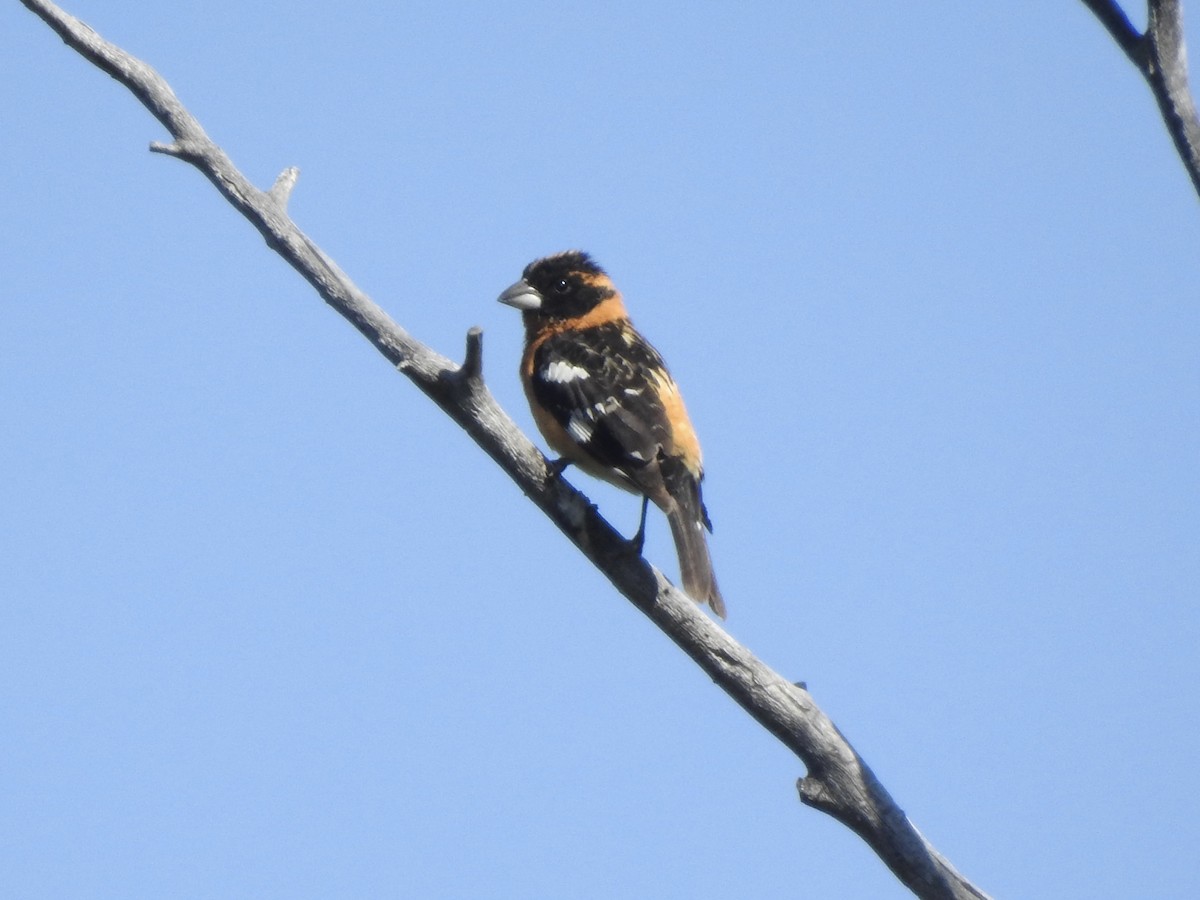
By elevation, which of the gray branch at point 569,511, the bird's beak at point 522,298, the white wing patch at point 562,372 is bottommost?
the gray branch at point 569,511

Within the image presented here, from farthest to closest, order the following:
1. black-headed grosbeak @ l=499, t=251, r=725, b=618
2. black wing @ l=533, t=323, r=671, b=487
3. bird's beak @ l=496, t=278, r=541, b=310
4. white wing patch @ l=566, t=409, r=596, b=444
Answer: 1. bird's beak @ l=496, t=278, r=541, b=310
2. white wing patch @ l=566, t=409, r=596, b=444
3. black wing @ l=533, t=323, r=671, b=487
4. black-headed grosbeak @ l=499, t=251, r=725, b=618

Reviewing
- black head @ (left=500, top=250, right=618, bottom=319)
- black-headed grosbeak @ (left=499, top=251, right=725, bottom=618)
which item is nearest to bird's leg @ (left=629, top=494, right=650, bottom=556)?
black-headed grosbeak @ (left=499, top=251, right=725, bottom=618)

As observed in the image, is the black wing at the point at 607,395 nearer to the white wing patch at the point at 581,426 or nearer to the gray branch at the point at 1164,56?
the white wing patch at the point at 581,426

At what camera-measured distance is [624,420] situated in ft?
22.0

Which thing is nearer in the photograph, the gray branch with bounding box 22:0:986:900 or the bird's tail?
the gray branch with bounding box 22:0:986:900

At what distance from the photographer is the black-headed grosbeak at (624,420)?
6492mm

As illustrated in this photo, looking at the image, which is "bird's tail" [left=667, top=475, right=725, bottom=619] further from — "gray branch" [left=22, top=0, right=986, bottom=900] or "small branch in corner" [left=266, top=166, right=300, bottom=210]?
"small branch in corner" [left=266, top=166, right=300, bottom=210]

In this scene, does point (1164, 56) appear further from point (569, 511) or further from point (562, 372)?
point (562, 372)

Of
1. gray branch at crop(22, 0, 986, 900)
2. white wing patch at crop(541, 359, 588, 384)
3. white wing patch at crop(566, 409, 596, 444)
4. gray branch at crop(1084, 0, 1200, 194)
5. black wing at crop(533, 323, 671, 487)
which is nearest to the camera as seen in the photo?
gray branch at crop(1084, 0, 1200, 194)

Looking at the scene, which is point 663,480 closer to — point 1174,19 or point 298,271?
point 298,271

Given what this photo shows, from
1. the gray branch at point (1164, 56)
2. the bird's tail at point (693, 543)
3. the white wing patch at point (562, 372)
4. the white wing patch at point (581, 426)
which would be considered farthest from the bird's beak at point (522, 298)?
the gray branch at point (1164, 56)

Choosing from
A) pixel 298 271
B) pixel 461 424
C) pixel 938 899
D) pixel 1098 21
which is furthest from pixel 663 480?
pixel 1098 21

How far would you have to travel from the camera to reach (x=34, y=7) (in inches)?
225

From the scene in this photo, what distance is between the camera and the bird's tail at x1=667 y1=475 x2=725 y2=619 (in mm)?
6144
